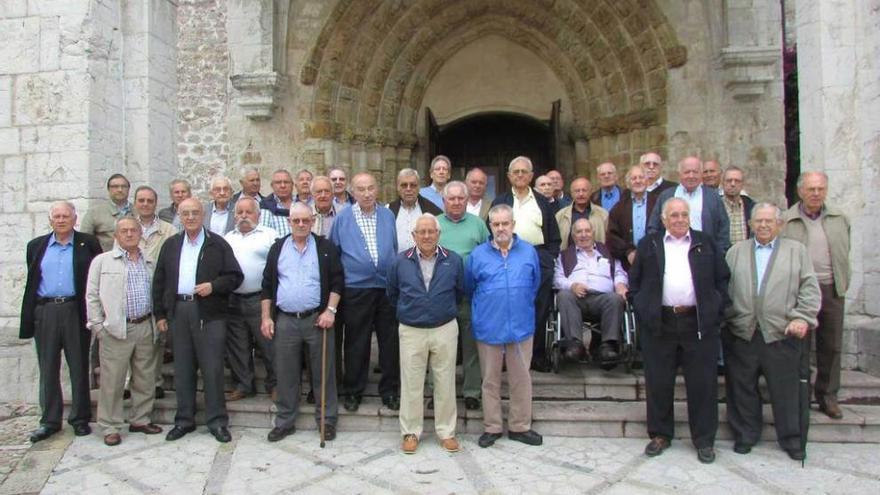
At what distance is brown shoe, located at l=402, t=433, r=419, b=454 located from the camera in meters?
4.12

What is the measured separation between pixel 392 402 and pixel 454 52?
621 centimetres

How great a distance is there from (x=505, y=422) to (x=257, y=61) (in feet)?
19.6

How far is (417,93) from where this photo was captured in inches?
366

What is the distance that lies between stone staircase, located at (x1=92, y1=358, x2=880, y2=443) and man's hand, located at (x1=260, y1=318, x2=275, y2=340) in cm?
67

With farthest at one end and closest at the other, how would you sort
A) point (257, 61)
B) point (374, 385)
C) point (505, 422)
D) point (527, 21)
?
point (527, 21) < point (257, 61) < point (374, 385) < point (505, 422)

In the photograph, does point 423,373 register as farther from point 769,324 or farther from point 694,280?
point 769,324

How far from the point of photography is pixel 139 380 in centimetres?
456

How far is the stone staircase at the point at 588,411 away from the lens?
4273 millimetres

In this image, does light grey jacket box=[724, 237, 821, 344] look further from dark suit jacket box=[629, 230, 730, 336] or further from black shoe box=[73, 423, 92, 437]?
black shoe box=[73, 423, 92, 437]

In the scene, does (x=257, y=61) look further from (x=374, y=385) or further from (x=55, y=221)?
(x=374, y=385)

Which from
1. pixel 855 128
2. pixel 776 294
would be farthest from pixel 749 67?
pixel 776 294

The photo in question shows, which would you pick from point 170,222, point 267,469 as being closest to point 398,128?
point 170,222

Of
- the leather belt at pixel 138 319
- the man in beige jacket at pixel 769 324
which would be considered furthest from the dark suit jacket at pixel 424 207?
the man in beige jacket at pixel 769 324

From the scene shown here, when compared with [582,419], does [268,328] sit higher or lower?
higher
